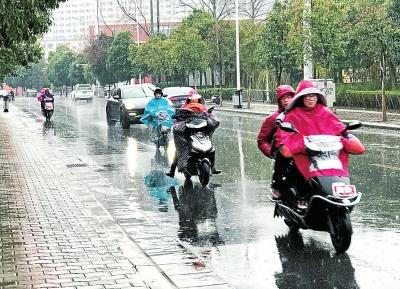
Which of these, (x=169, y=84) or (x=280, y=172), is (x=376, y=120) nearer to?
(x=280, y=172)

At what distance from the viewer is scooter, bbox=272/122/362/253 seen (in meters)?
7.14

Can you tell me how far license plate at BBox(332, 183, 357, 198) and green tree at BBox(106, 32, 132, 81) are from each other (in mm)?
72898

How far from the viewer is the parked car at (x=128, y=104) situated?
28.0 m

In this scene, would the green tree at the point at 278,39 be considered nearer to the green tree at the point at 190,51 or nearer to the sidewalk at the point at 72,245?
the green tree at the point at 190,51

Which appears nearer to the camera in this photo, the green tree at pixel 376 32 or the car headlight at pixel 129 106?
the car headlight at pixel 129 106

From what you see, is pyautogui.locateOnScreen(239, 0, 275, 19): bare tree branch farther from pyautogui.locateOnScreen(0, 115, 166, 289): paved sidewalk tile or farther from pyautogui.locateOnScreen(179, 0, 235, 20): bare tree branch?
pyautogui.locateOnScreen(0, 115, 166, 289): paved sidewalk tile

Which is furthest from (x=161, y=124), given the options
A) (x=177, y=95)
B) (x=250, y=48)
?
(x=250, y=48)

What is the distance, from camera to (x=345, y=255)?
738 centimetres

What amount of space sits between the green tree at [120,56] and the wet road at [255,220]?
203 feet

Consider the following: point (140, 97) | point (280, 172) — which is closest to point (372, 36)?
point (140, 97)

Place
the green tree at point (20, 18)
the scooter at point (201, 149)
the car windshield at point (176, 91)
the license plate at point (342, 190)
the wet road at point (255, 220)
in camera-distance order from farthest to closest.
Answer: the car windshield at point (176, 91) < the scooter at point (201, 149) < the green tree at point (20, 18) < the license plate at point (342, 190) < the wet road at point (255, 220)

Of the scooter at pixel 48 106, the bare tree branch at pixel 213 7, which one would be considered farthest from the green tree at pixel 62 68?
the scooter at pixel 48 106

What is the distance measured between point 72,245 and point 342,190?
297 centimetres

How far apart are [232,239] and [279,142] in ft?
4.01
